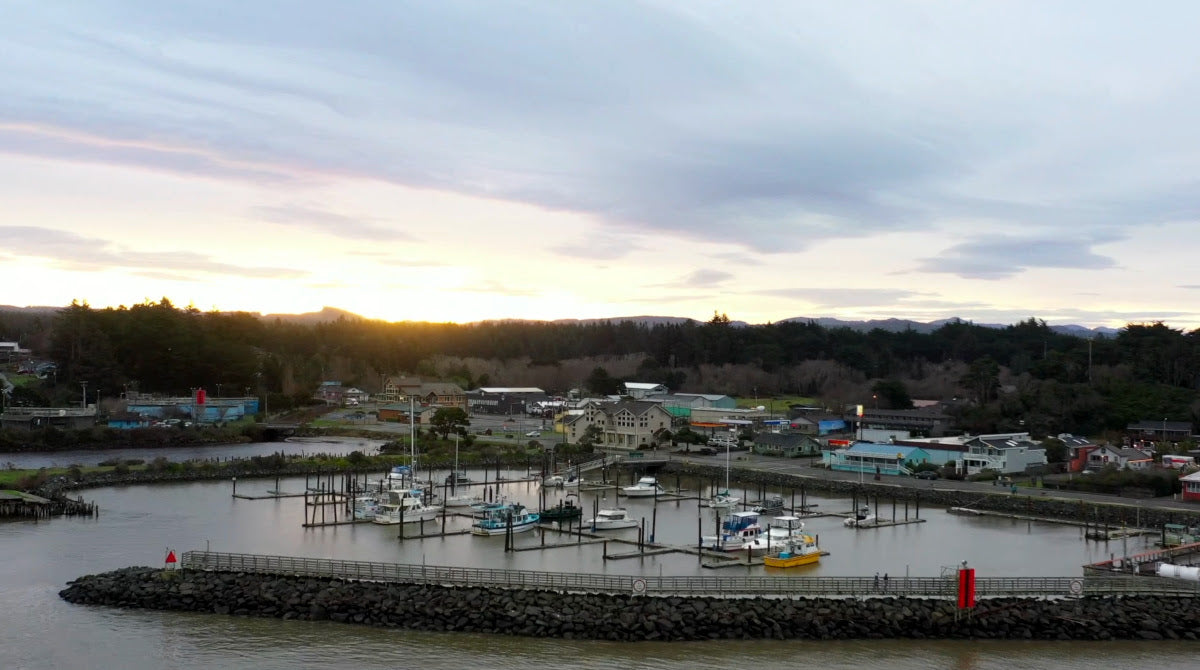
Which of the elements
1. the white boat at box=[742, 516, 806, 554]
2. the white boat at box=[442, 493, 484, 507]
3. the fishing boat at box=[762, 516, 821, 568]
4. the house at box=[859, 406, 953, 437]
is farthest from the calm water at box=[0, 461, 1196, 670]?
the house at box=[859, 406, 953, 437]

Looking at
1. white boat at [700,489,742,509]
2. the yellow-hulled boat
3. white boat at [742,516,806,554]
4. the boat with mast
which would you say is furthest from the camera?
white boat at [700,489,742,509]

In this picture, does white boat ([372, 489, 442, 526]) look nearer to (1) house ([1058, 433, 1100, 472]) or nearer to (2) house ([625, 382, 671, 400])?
(1) house ([1058, 433, 1100, 472])

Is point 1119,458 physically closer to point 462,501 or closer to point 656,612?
point 462,501

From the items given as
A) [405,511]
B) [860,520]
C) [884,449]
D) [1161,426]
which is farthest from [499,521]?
[1161,426]

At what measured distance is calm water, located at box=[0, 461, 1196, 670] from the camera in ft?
43.4

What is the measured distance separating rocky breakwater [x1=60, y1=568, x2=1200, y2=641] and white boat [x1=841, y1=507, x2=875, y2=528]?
8.44m

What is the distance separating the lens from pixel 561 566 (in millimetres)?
18656

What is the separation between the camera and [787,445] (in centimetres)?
3816

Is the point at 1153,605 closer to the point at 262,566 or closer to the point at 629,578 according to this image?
the point at 629,578

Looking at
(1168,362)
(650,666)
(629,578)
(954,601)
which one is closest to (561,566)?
(629,578)

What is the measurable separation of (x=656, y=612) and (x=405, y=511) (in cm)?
1051

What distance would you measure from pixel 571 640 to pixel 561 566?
15.3 feet

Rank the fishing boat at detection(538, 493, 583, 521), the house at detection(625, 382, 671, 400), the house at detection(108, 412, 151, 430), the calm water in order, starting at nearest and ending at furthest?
1. the calm water
2. the fishing boat at detection(538, 493, 583, 521)
3. the house at detection(108, 412, 151, 430)
4. the house at detection(625, 382, 671, 400)

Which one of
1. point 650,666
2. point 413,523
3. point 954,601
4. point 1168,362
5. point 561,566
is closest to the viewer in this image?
point 650,666
